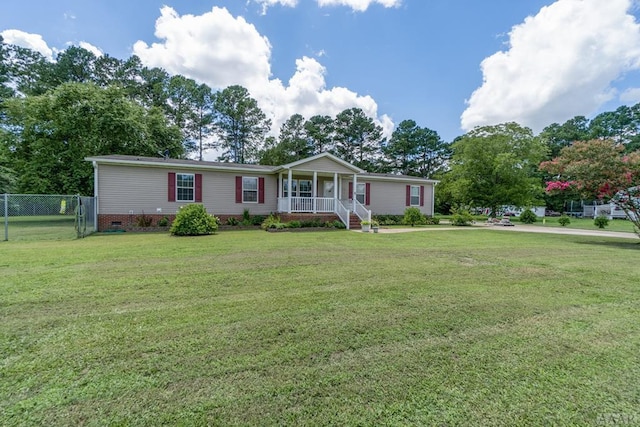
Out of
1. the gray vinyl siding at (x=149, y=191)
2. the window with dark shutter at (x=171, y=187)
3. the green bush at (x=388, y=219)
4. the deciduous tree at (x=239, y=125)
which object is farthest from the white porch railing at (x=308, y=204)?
the deciduous tree at (x=239, y=125)

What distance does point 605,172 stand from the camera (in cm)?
963

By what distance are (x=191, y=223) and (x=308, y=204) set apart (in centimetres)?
625

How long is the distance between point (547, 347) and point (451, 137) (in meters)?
49.2

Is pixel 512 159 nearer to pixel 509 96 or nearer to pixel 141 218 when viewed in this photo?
pixel 509 96

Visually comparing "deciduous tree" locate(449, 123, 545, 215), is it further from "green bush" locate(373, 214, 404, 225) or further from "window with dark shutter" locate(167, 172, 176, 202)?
"window with dark shutter" locate(167, 172, 176, 202)

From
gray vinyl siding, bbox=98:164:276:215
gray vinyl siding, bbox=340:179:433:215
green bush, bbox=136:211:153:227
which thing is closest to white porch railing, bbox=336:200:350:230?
gray vinyl siding, bbox=340:179:433:215

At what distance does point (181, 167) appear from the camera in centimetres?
1373

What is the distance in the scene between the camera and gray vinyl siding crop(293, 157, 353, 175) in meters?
14.9

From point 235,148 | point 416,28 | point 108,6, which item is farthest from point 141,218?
point 235,148

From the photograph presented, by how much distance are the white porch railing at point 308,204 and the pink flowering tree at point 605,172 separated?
10.0 meters

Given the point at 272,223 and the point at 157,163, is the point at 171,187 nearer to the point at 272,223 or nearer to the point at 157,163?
the point at 157,163

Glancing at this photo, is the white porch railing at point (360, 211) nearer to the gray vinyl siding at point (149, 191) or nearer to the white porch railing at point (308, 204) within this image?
the white porch railing at point (308, 204)

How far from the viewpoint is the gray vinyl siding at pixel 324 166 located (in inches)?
586

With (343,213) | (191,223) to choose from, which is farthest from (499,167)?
(191,223)
